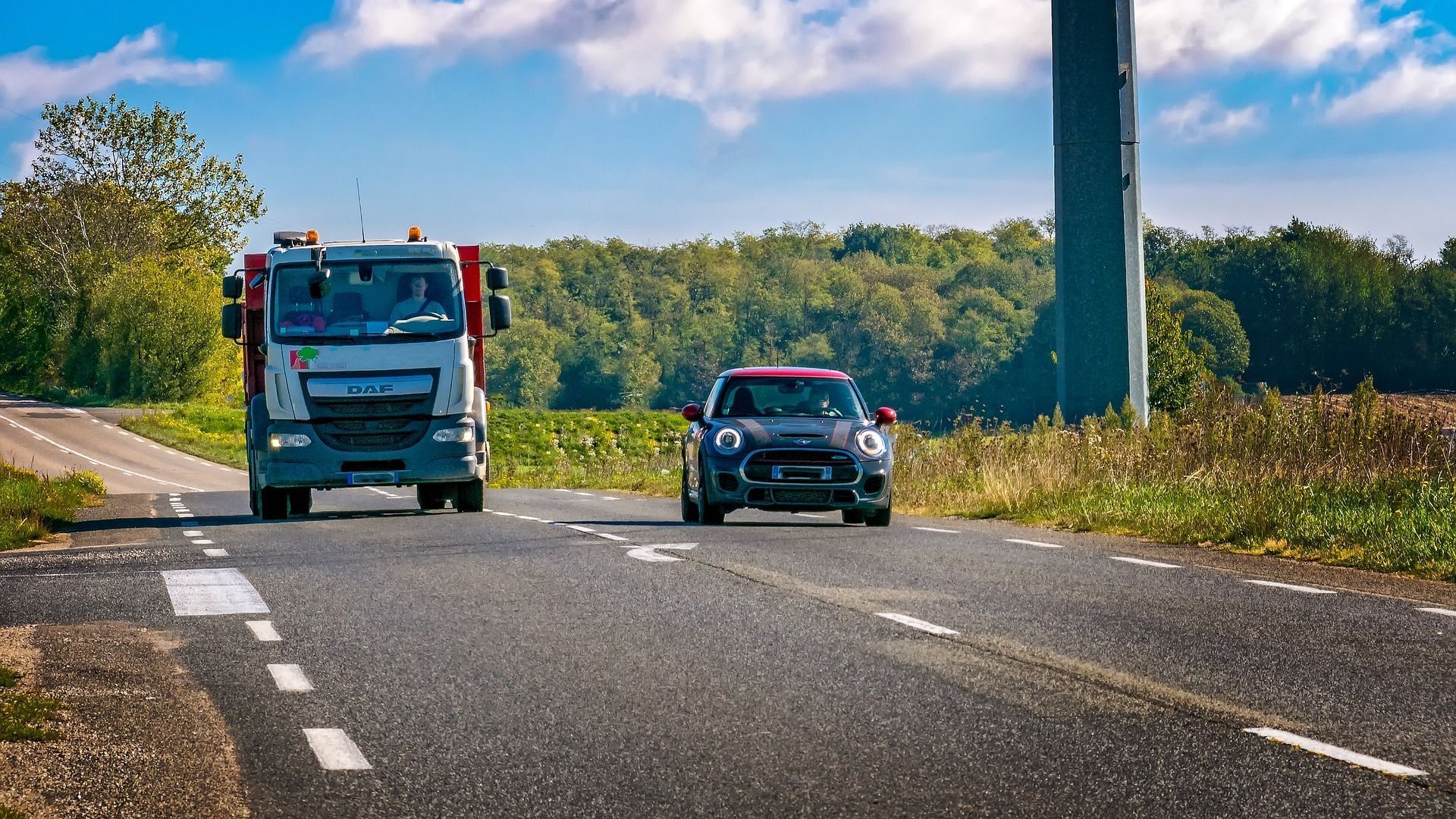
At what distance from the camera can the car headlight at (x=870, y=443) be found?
1828 cm

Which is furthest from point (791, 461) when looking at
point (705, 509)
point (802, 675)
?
point (802, 675)

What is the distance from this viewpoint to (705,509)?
18859mm

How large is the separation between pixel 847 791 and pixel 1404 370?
10610cm

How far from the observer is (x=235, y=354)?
368 ft

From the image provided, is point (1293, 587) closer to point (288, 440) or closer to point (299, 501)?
point (288, 440)

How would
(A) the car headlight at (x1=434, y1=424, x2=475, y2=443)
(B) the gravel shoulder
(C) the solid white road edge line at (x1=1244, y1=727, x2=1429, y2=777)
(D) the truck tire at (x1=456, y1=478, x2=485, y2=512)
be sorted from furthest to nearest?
(D) the truck tire at (x1=456, y1=478, x2=485, y2=512)
(A) the car headlight at (x1=434, y1=424, x2=475, y2=443)
(C) the solid white road edge line at (x1=1244, y1=727, x2=1429, y2=777)
(B) the gravel shoulder

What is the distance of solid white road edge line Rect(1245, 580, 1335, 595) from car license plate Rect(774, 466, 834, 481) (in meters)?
6.25

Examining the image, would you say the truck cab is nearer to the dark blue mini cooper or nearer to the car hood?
the dark blue mini cooper

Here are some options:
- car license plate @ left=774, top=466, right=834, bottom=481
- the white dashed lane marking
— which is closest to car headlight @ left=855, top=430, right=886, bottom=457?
car license plate @ left=774, top=466, right=834, bottom=481

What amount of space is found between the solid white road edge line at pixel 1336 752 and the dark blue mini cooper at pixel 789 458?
36.7ft

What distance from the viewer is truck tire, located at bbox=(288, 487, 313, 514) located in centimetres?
2233

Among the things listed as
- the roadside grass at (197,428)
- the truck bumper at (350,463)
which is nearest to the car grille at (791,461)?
the truck bumper at (350,463)

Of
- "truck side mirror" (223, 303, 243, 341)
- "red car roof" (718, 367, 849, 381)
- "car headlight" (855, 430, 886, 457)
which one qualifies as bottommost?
"car headlight" (855, 430, 886, 457)

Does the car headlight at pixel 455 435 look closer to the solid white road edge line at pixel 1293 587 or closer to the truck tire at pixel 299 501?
Answer: the truck tire at pixel 299 501
